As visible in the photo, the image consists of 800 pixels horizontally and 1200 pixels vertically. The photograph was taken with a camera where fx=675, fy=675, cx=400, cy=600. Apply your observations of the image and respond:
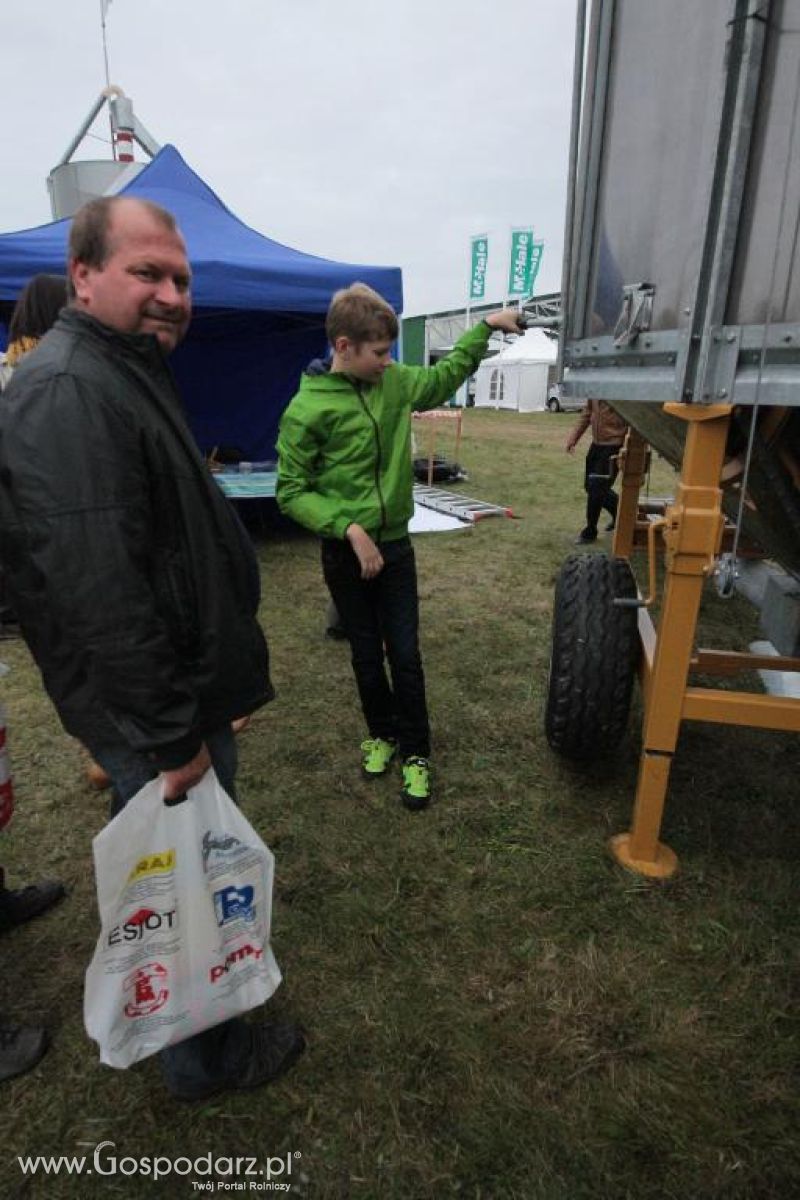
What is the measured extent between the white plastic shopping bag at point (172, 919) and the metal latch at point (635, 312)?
160 cm

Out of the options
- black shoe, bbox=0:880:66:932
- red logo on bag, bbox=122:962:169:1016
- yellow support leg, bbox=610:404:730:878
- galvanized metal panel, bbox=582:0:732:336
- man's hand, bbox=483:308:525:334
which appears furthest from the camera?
man's hand, bbox=483:308:525:334

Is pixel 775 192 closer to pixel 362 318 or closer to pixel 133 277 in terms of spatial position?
pixel 362 318

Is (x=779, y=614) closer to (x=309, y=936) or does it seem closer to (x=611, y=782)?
(x=611, y=782)

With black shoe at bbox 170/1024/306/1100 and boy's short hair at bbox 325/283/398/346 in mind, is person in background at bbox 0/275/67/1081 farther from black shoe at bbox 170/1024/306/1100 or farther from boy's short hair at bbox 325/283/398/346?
boy's short hair at bbox 325/283/398/346

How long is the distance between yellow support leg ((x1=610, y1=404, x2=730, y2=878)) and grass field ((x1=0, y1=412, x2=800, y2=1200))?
0.41 ft

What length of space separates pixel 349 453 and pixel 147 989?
67.4 inches

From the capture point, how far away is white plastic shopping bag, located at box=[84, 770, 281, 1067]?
4.03 feet

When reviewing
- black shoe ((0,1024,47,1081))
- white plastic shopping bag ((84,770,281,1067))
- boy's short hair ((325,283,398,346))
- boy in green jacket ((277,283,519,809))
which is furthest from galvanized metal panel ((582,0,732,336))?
black shoe ((0,1024,47,1081))

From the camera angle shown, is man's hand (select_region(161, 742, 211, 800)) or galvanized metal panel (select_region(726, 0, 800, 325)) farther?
galvanized metal panel (select_region(726, 0, 800, 325))

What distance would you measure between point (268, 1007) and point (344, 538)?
145 cm

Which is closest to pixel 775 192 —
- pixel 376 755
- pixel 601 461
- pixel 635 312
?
pixel 635 312

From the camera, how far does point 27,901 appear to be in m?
2.09

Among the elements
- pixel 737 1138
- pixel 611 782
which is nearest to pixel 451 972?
pixel 737 1138

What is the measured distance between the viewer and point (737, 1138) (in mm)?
1479
